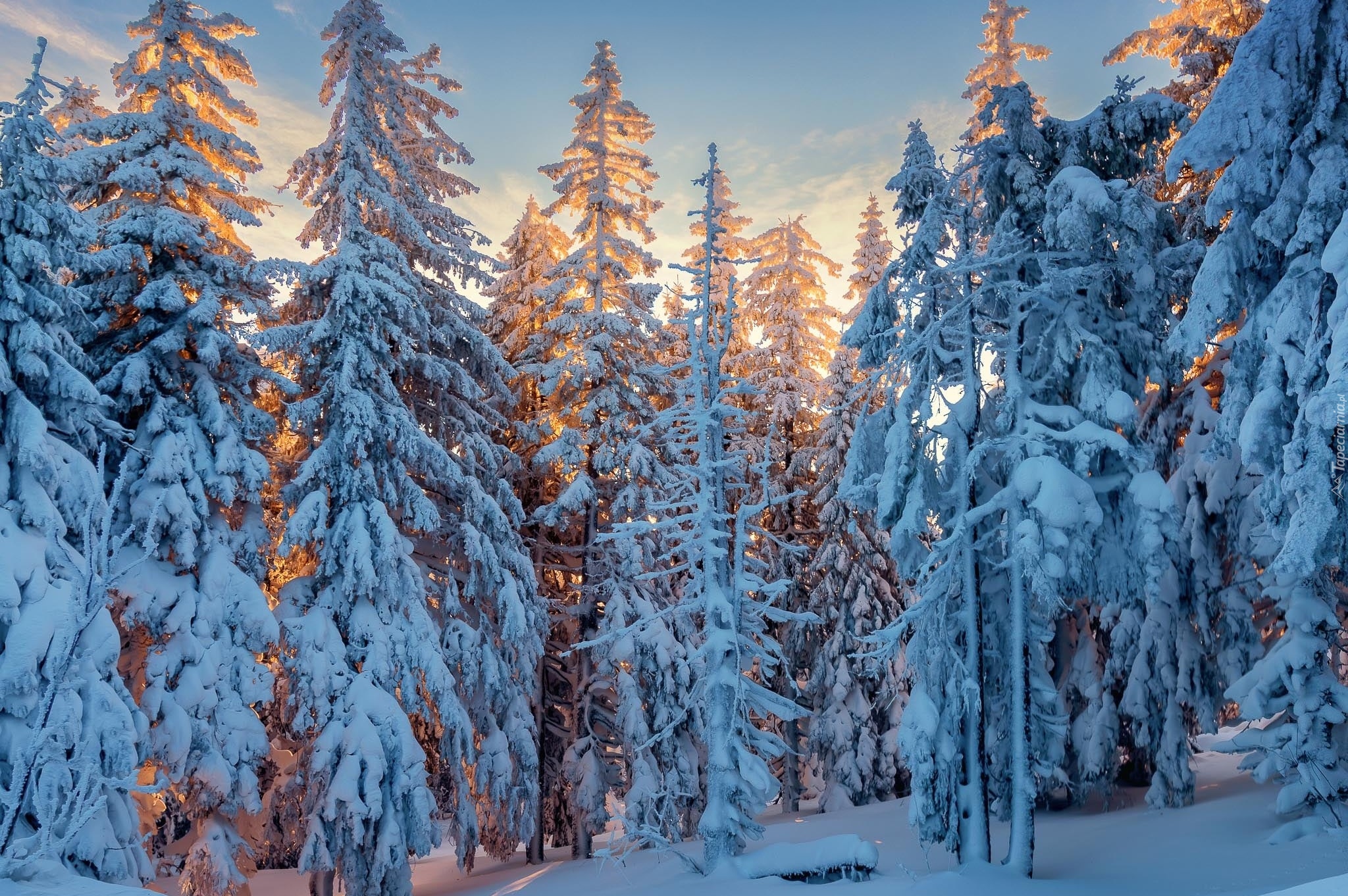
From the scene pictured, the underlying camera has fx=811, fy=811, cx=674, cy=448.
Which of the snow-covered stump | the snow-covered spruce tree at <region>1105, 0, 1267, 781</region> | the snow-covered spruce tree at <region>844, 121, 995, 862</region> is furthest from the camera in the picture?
the snow-covered spruce tree at <region>1105, 0, 1267, 781</region>

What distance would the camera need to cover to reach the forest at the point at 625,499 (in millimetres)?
9477

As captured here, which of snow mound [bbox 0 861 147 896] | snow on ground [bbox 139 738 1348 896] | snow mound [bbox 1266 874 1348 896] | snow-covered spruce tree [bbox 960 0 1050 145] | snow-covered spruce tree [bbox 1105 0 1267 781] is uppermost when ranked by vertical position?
snow-covered spruce tree [bbox 960 0 1050 145]

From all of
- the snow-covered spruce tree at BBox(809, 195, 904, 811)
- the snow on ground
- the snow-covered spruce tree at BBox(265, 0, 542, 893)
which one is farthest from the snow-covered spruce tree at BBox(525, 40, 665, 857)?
the snow-covered spruce tree at BBox(809, 195, 904, 811)

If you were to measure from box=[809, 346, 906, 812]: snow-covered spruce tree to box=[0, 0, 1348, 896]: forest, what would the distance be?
8.18 ft

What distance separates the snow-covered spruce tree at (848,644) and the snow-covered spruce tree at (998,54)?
710cm

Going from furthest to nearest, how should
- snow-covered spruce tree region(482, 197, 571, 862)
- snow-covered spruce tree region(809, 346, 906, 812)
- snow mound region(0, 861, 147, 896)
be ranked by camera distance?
snow-covered spruce tree region(809, 346, 906, 812)
snow-covered spruce tree region(482, 197, 571, 862)
snow mound region(0, 861, 147, 896)

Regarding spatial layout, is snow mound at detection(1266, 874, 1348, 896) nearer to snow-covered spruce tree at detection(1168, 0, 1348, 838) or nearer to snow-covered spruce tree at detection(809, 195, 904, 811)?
snow-covered spruce tree at detection(1168, 0, 1348, 838)

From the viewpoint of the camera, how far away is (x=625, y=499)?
17656 mm

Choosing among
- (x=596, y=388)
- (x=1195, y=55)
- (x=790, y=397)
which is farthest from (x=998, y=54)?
(x=596, y=388)

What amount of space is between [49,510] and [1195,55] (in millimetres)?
20322

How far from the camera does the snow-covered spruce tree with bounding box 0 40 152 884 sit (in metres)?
9.44

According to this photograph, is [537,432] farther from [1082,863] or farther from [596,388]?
[1082,863]

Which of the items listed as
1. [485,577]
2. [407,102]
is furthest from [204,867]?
[407,102]

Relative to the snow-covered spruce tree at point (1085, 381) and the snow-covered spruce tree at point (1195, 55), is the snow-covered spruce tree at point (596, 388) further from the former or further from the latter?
the snow-covered spruce tree at point (1195, 55)
